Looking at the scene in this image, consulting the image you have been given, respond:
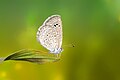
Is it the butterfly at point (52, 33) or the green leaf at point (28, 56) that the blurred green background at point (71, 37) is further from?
the green leaf at point (28, 56)

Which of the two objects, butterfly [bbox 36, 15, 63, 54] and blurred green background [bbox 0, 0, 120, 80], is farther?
blurred green background [bbox 0, 0, 120, 80]

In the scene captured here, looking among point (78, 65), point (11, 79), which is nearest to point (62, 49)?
point (78, 65)

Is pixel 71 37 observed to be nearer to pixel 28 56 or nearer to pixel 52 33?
pixel 52 33

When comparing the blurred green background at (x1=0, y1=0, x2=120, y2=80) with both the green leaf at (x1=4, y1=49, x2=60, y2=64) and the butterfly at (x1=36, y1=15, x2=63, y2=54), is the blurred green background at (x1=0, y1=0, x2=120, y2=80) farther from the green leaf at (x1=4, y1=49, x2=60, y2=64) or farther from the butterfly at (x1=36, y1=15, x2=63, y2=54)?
the green leaf at (x1=4, y1=49, x2=60, y2=64)

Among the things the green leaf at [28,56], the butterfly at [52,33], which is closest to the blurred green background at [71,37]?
the butterfly at [52,33]

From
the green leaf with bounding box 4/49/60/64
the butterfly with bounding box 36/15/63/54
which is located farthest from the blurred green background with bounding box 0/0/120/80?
the green leaf with bounding box 4/49/60/64

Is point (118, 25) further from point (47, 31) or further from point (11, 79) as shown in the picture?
point (11, 79)
